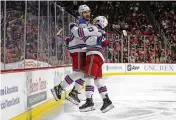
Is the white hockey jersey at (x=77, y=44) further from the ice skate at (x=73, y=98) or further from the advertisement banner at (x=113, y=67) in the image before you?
the advertisement banner at (x=113, y=67)

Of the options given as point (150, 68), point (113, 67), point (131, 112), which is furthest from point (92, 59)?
point (150, 68)

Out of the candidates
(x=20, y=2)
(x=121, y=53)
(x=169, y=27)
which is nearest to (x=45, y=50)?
(x=20, y=2)

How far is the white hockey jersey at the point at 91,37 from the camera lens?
4.77 m

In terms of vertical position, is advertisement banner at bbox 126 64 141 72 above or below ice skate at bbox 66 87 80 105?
above

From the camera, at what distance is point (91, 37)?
4828 mm

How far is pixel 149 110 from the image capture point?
216 inches

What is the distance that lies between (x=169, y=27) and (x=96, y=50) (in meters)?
15.2

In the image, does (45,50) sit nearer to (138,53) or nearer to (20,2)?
(20,2)

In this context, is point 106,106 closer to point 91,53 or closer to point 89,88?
point 89,88

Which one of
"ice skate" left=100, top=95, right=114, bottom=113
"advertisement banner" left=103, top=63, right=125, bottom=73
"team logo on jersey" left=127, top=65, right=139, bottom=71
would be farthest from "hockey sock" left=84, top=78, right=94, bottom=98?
"team logo on jersey" left=127, top=65, right=139, bottom=71

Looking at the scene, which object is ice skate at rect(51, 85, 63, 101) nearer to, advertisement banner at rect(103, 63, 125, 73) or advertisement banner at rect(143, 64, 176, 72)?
advertisement banner at rect(103, 63, 125, 73)

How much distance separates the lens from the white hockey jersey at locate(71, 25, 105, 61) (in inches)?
188

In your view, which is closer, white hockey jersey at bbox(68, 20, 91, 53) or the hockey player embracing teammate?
the hockey player embracing teammate

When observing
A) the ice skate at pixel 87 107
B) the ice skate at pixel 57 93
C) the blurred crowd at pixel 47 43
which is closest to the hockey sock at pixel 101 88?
the ice skate at pixel 87 107
